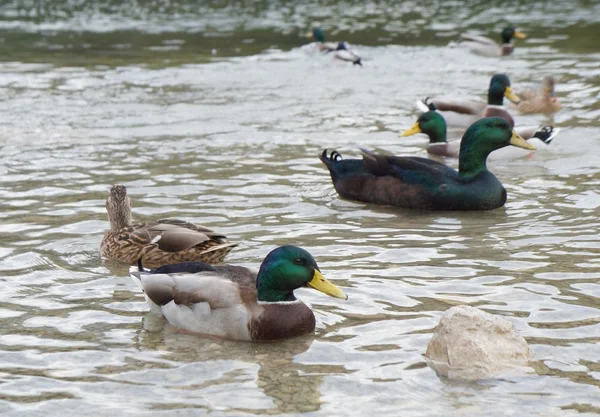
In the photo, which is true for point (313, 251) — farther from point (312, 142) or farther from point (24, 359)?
point (312, 142)

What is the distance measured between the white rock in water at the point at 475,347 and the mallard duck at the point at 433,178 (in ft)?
13.6

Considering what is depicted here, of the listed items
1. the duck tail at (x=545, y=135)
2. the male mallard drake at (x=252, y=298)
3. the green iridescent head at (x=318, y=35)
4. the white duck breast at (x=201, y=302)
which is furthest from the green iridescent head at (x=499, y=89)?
the green iridescent head at (x=318, y=35)

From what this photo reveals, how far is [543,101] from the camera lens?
54.3ft

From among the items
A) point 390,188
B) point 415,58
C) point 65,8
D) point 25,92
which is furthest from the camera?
point 65,8

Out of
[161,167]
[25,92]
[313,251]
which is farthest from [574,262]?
[25,92]

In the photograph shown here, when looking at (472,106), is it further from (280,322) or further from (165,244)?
(280,322)

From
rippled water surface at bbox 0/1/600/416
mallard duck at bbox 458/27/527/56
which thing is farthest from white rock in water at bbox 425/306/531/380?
mallard duck at bbox 458/27/527/56

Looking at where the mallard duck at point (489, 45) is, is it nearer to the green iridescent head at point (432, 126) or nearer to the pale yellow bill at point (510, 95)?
the pale yellow bill at point (510, 95)

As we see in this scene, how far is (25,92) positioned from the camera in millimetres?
18750

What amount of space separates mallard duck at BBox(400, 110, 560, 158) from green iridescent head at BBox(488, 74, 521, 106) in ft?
6.64

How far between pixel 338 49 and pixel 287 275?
18.0 m

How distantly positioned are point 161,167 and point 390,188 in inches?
127

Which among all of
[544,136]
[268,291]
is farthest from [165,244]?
[544,136]

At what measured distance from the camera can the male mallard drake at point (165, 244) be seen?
8.46 metres
